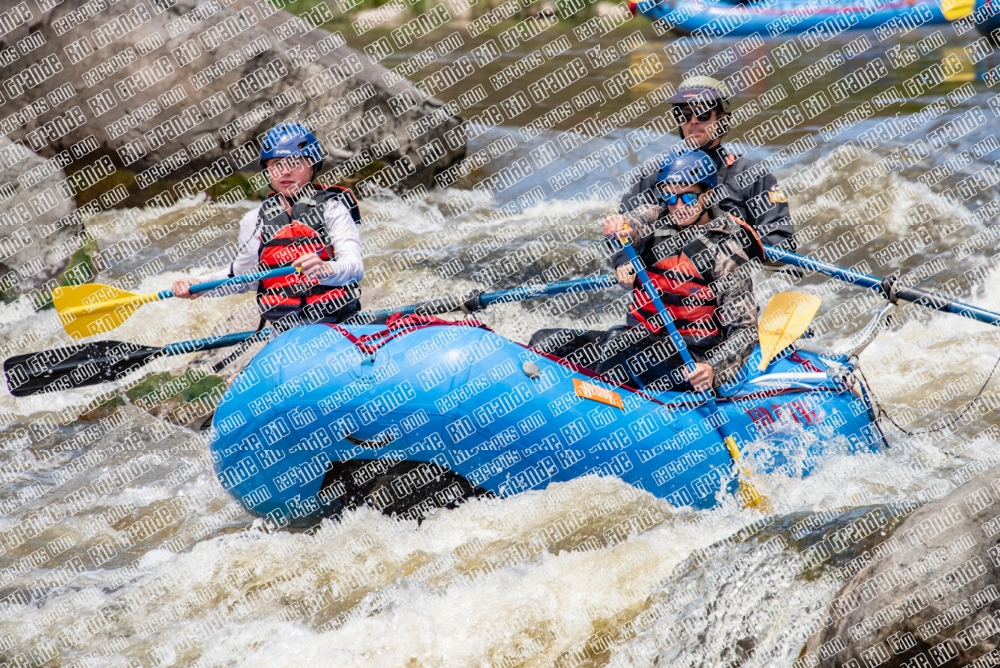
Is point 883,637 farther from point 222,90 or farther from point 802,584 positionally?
point 222,90

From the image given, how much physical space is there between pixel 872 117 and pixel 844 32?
443cm

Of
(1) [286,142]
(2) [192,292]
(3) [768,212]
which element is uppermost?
(1) [286,142]

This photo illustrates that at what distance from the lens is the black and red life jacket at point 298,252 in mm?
4504

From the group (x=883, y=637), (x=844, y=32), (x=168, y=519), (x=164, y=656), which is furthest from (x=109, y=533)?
(x=844, y=32)

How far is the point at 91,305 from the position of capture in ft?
15.6

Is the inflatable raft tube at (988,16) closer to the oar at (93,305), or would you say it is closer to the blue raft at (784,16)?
the blue raft at (784,16)

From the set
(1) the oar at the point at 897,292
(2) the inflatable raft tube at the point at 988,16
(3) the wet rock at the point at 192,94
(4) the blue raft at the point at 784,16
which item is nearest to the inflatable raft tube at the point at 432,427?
(1) the oar at the point at 897,292

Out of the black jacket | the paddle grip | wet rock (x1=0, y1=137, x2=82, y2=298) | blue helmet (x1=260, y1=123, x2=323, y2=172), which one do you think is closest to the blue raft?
wet rock (x1=0, y1=137, x2=82, y2=298)

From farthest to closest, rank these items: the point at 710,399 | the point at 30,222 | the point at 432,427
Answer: the point at 30,222
the point at 710,399
the point at 432,427

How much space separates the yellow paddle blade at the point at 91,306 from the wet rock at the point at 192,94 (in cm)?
435

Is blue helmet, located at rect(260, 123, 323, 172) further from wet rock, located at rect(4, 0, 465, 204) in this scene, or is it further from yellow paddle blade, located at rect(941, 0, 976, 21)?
yellow paddle blade, located at rect(941, 0, 976, 21)

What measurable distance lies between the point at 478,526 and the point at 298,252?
4.60ft

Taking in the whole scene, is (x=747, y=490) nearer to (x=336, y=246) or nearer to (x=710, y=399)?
(x=710, y=399)

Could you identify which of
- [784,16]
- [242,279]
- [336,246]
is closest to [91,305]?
[242,279]
